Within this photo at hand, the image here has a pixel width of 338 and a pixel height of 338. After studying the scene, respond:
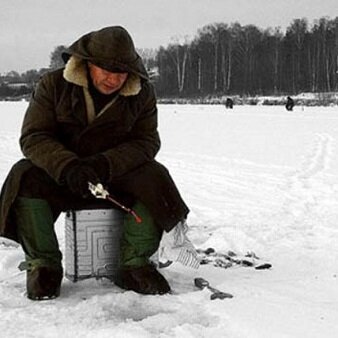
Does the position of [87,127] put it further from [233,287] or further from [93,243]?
[233,287]

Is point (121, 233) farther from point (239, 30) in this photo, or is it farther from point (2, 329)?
point (239, 30)

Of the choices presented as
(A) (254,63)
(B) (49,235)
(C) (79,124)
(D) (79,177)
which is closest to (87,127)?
(C) (79,124)

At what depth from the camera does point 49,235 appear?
3.15 meters

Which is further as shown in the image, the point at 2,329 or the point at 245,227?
the point at 245,227

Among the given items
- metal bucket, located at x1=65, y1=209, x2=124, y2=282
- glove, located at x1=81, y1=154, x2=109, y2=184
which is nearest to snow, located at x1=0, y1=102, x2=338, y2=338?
metal bucket, located at x1=65, y1=209, x2=124, y2=282

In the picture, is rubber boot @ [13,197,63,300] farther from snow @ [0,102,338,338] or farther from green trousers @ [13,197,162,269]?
snow @ [0,102,338,338]

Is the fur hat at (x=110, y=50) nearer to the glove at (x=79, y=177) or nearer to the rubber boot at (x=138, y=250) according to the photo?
the glove at (x=79, y=177)

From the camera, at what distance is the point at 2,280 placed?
333 centimetres

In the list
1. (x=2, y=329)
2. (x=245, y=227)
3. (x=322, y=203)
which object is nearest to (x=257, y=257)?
(x=245, y=227)

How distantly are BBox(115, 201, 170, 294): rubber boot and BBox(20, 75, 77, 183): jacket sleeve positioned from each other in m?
0.44

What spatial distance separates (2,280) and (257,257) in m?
1.46

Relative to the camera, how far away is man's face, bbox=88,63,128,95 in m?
3.09

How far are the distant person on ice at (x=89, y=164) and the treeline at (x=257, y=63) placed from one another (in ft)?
196

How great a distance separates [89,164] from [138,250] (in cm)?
49
